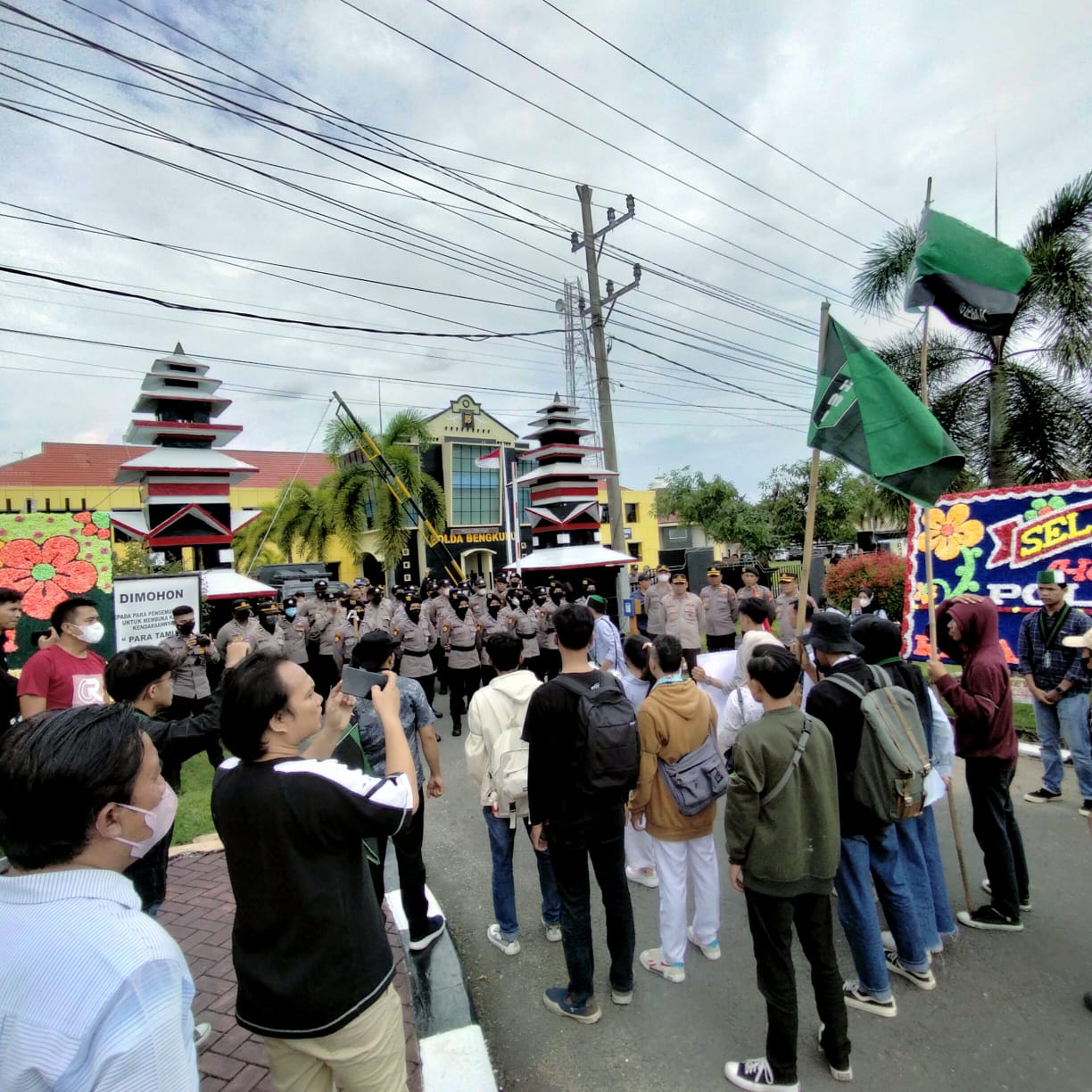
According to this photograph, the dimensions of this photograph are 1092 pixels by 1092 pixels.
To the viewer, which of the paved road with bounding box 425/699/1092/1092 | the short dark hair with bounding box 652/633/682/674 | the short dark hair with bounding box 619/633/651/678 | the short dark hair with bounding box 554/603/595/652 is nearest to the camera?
the paved road with bounding box 425/699/1092/1092

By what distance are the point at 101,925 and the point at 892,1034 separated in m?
3.25

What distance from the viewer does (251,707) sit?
1847mm

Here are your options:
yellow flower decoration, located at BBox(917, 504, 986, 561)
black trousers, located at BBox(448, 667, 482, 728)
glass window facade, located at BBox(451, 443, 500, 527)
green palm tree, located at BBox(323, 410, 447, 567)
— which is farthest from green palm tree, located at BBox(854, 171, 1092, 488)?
glass window facade, located at BBox(451, 443, 500, 527)

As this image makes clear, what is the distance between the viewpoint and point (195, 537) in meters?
10.2

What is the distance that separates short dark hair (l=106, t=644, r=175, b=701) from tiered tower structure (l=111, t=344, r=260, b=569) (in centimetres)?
786

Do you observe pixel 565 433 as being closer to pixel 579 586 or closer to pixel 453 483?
pixel 579 586

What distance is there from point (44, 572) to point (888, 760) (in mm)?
8284

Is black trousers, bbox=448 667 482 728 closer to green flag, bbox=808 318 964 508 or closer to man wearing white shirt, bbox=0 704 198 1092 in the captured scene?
green flag, bbox=808 318 964 508

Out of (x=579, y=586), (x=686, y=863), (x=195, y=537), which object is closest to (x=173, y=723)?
(x=686, y=863)

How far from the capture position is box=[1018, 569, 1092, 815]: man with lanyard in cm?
474

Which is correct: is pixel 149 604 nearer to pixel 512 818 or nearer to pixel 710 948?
pixel 512 818

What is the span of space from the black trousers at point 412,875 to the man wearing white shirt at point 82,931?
2229mm

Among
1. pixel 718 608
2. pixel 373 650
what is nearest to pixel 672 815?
pixel 373 650

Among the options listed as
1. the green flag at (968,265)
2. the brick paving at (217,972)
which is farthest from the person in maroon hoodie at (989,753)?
the brick paving at (217,972)
